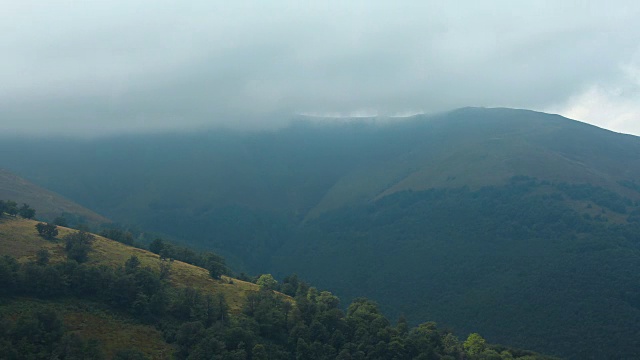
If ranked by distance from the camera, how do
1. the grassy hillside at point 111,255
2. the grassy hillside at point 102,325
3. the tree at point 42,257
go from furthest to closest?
1. the grassy hillside at point 111,255
2. the tree at point 42,257
3. the grassy hillside at point 102,325

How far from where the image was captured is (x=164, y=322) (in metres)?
84.9

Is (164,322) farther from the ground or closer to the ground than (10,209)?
closer to the ground

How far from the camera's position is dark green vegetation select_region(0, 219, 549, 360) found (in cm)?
7044

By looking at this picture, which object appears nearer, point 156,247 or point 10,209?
point 10,209

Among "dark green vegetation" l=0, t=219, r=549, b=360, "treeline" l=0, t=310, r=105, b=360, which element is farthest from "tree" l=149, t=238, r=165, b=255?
"treeline" l=0, t=310, r=105, b=360

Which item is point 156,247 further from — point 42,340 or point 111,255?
point 42,340

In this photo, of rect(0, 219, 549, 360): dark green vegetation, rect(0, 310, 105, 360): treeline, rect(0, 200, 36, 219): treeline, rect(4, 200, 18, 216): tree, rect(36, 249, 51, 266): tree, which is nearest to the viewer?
rect(0, 310, 105, 360): treeline

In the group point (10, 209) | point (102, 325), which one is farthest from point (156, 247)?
point (102, 325)

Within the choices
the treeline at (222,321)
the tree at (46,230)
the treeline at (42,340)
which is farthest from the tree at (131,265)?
the treeline at (42,340)

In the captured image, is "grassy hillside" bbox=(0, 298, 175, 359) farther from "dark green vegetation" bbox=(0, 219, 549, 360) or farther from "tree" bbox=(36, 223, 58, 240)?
"tree" bbox=(36, 223, 58, 240)

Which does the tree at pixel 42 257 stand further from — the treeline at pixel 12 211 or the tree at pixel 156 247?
the tree at pixel 156 247

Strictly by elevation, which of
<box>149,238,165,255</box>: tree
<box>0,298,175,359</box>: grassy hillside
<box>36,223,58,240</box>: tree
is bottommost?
<box>0,298,175,359</box>: grassy hillside

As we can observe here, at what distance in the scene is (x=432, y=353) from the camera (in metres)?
94.6

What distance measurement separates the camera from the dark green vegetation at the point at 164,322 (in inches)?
2773
